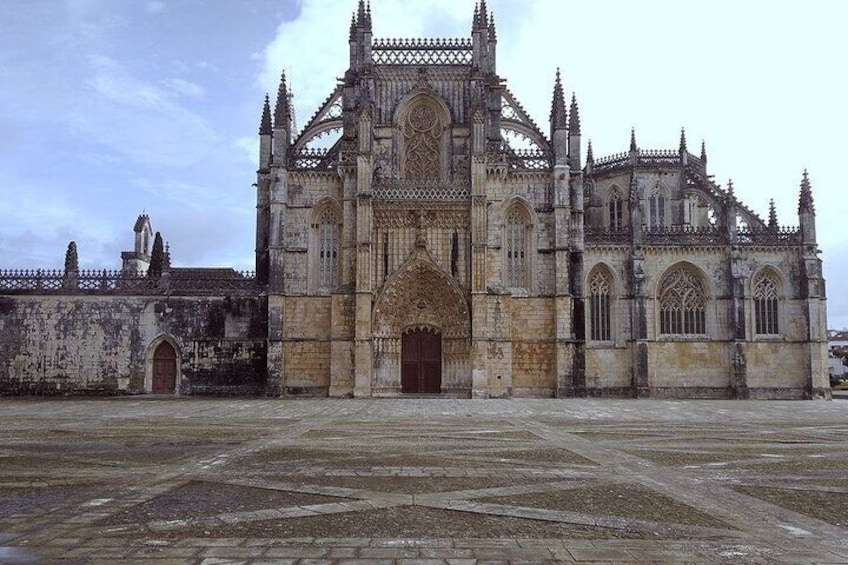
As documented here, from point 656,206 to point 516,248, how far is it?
49.5 ft

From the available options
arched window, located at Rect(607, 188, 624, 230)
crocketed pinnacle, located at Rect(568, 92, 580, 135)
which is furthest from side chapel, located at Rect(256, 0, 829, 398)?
arched window, located at Rect(607, 188, 624, 230)

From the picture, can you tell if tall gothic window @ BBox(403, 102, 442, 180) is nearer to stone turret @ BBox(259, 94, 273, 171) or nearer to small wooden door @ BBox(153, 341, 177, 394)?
stone turret @ BBox(259, 94, 273, 171)

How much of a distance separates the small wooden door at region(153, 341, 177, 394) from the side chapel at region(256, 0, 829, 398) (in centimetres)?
538

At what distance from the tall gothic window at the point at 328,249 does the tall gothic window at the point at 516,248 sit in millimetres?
9076

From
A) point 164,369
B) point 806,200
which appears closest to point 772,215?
point 806,200

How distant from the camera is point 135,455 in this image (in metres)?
13.9

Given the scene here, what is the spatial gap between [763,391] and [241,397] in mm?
28042

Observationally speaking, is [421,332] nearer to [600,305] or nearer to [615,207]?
[600,305]

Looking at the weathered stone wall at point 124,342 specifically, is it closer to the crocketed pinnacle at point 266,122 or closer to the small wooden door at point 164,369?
the small wooden door at point 164,369

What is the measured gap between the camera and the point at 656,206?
5012 centimetres

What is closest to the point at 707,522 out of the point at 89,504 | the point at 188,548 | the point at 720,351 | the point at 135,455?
the point at 188,548

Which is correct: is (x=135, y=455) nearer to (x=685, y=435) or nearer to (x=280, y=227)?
(x=685, y=435)

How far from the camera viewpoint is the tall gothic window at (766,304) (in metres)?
41.7

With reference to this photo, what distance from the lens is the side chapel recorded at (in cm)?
3822
